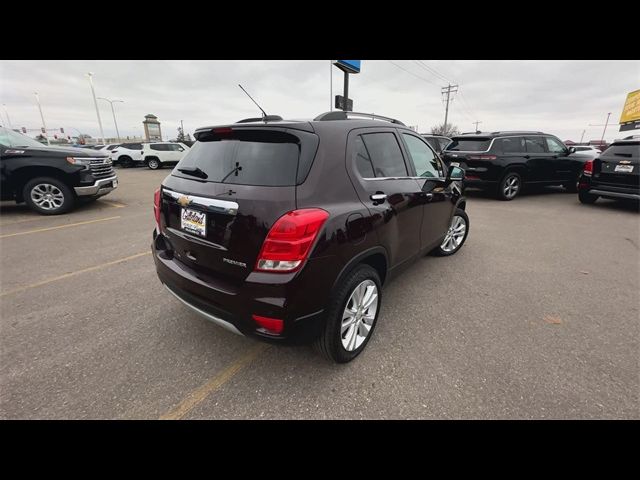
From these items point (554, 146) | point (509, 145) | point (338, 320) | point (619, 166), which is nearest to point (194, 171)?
point (338, 320)

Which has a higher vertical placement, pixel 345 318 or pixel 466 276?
pixel 345 318

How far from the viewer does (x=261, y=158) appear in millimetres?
1911

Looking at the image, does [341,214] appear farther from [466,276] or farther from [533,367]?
[466,276]

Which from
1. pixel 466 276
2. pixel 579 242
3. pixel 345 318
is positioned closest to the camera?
pixel 345 318

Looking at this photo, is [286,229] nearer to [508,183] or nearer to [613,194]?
[508,183]

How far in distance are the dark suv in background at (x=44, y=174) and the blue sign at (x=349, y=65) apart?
24.2 feet

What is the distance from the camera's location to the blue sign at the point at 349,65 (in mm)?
9766

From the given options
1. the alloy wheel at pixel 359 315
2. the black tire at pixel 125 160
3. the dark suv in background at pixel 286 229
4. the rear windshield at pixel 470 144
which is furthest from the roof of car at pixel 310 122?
the black tire at pixel 125 160

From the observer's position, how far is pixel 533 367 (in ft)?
7.26

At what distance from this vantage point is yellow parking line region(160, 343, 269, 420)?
1.82 m

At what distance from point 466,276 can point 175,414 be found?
3311mm
